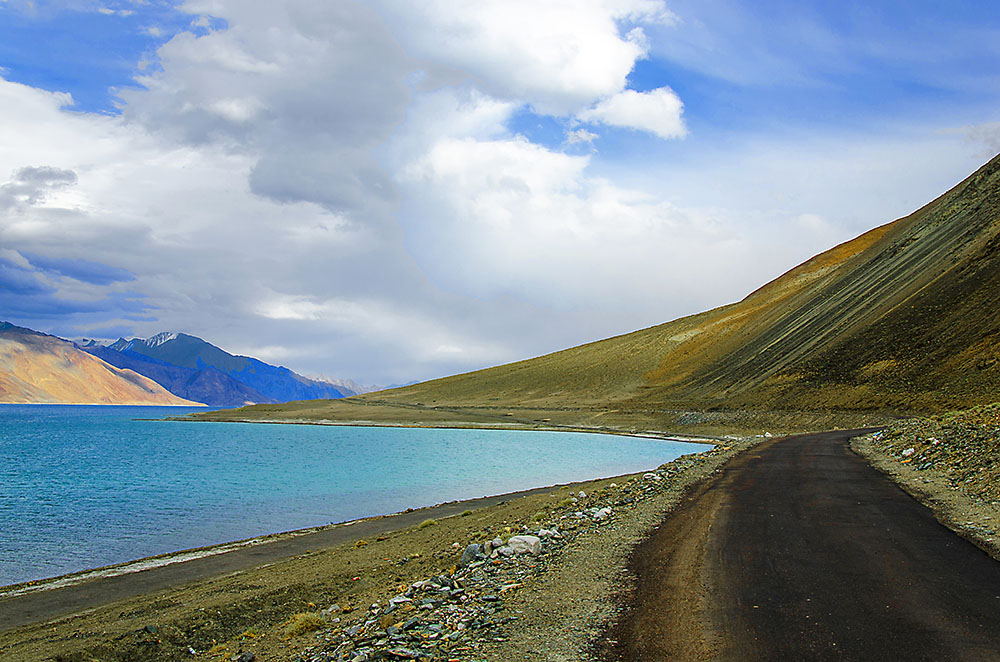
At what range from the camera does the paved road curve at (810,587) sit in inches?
285

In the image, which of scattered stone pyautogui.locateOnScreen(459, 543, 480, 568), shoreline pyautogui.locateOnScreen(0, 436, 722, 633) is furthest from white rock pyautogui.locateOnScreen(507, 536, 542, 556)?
shoreline pyautogui.locateOnScreen(0, 436, 722, 633)

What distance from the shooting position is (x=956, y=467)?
1869 cm

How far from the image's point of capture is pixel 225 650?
37.8 ft

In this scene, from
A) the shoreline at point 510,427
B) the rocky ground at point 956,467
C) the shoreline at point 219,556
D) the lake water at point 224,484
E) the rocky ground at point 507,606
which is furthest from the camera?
the shoreline at point 510,427

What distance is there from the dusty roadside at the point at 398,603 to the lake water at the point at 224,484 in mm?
7629

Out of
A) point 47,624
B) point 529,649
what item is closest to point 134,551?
point 47,624

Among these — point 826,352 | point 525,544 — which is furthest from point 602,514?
point 826,352

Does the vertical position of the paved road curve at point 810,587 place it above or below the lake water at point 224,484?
above

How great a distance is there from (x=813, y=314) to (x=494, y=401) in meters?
70.9

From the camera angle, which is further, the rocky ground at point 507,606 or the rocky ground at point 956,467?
the rocky ground at point 956,467

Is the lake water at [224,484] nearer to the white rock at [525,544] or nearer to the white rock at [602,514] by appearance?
the white rock at [602,514]

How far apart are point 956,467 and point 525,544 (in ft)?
46.8

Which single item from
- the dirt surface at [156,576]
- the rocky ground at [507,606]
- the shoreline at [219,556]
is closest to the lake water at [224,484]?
the shoreline at [219,556]

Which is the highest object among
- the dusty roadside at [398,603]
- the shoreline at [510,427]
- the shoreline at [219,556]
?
the dusty roadside at [398,603]
